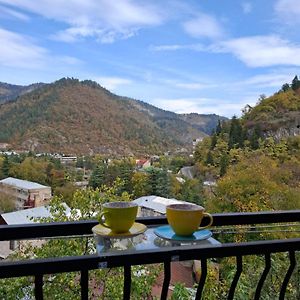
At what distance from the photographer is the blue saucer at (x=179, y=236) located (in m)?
0.78

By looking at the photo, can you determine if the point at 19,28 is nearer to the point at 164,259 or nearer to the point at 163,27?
the point at 163,27

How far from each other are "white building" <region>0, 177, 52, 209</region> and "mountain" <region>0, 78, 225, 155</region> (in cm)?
776

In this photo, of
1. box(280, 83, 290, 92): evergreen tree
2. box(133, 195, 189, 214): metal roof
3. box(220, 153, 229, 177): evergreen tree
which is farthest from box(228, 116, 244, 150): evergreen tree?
box(133, 195, 189, 214): metal roof

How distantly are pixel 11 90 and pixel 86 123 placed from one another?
7.31 m

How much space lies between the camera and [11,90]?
30000mm

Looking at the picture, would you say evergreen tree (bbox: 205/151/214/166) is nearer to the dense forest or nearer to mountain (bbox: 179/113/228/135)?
the dense forest

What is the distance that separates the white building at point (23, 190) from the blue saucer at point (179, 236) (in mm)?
10438

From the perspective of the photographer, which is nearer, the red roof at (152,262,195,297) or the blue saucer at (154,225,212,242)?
the blue saucer at (154,225,212,242)

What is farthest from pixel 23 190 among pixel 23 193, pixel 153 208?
pixel 153 208

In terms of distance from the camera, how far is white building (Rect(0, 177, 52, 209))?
11.4 m

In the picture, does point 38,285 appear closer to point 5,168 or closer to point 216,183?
point 216,183

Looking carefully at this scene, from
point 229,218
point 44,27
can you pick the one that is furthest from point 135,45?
point 229,218

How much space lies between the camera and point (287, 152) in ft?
56.8

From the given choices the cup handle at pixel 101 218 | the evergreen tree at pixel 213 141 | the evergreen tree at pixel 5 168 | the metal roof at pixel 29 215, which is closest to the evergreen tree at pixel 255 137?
the evergreen tree at pixel 213 141
